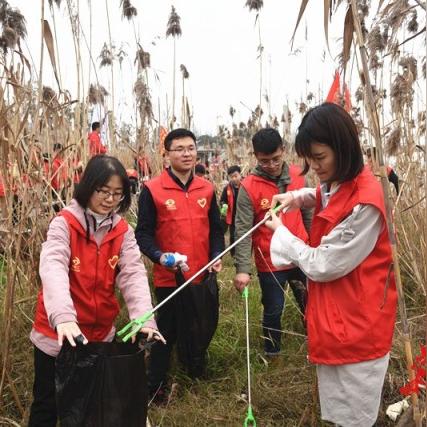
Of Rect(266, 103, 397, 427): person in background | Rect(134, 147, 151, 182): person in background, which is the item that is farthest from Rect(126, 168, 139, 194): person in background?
Rect(266, 103, 397, 427): person in background

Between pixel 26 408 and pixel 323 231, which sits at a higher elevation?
pixel 323 231

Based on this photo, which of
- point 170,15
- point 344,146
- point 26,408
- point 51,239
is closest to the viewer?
point 344,146

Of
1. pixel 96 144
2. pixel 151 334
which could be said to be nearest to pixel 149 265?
pixel 96 144

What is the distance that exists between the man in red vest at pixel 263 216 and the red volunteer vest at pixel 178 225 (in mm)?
219

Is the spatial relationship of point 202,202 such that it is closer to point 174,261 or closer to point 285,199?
point 174,261

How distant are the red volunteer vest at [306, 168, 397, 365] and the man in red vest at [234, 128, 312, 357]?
1.05 metres

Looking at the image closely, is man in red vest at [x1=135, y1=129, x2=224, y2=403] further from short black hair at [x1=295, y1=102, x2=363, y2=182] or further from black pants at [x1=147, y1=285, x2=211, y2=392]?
short black hair at [x1=295, y1=102, x2=363, y2=182]

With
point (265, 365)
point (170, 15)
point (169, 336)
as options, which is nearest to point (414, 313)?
point (265, 365)

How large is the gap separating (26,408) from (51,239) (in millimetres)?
956

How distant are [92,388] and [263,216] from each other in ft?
4.85

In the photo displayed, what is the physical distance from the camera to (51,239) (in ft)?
5.73

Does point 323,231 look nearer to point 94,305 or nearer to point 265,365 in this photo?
point 94,305

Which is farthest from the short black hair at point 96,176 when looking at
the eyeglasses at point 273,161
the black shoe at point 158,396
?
the black shoe at point 158,396

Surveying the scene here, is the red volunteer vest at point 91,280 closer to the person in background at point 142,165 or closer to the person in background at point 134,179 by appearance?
the person in background at point 142,165
